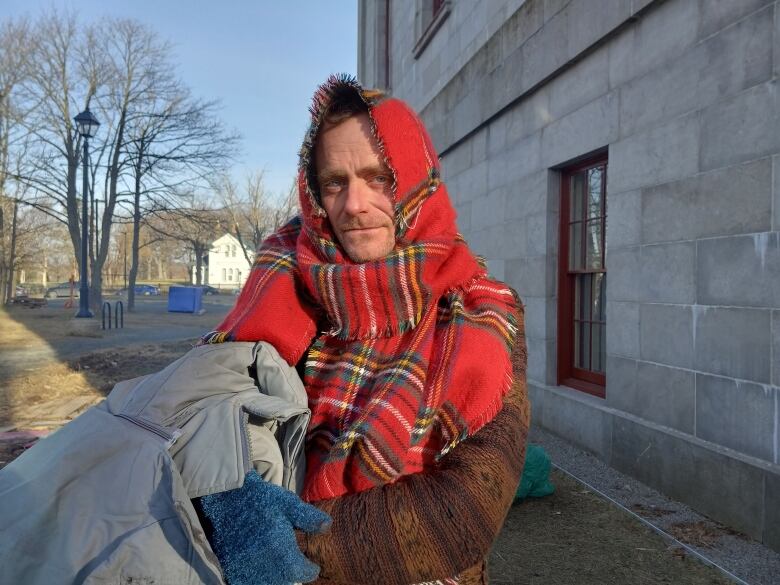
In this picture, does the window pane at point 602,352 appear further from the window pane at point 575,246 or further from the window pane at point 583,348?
the window pane at point 575,246

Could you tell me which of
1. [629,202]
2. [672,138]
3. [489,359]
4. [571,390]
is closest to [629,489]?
[571,390]

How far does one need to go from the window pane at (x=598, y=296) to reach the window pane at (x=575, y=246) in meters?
0.28

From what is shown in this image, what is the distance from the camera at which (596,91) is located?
5.42 metres

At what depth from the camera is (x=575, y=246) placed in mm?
6270

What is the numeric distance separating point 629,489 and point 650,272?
163cm

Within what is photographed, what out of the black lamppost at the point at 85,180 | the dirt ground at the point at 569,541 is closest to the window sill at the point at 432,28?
the dirt ground at the point at 569,541

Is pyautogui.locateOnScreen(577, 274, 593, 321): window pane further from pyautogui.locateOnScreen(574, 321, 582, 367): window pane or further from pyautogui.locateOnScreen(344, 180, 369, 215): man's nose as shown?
pyautogui.locateOnScreen(344, 180, 369, 215): man's nose

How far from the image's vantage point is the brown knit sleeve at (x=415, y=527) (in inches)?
48.0

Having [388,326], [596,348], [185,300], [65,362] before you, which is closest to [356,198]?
[388,326]

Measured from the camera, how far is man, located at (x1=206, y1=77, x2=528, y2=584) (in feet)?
4.09

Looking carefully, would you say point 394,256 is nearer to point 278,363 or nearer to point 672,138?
point 278,363

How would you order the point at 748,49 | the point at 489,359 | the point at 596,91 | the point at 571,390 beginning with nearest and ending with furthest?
the point at 489,359 → the point at 748,49 → the point at 596,91 → the point at 571,390

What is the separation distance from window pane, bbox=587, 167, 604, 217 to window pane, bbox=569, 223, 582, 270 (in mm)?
257

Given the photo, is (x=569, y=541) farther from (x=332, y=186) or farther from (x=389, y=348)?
(x=332, y=186)
